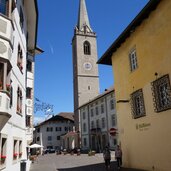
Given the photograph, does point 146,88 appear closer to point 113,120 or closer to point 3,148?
point 3,148

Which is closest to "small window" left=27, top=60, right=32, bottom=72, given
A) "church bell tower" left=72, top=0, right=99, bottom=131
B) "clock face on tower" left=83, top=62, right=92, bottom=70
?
"church bell tower" left=72, top=0, right=99, bottom=131

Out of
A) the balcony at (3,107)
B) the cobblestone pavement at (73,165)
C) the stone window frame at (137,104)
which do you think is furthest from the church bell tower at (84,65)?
the balcony at (3,107)

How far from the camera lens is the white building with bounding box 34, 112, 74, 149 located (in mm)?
81812

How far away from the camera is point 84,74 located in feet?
238

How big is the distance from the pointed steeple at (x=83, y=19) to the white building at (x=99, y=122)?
1095 inches

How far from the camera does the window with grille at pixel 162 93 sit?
1269 cm

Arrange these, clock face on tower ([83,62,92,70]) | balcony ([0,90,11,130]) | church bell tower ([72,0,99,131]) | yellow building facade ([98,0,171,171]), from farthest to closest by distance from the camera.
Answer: clock face on tower ([83,62,92,70]) < church bell tower ([72,0,99,131]) < yellow building facade ([98,0,171,171]) < balcony ([0,90,11,130])

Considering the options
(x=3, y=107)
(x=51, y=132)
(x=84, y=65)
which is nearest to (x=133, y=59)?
(x=3, y=107)

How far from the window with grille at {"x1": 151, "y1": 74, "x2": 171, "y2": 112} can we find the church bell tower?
183 feet

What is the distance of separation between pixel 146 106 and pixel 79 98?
55138 mm

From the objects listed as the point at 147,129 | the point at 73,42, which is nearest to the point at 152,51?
the point at 147,129

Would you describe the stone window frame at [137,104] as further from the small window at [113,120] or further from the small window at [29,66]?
the small window at [113,120]

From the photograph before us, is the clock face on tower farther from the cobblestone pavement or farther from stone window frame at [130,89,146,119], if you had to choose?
stone window frame at [130,89,146,119]

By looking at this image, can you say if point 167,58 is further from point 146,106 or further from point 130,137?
point 130,137
